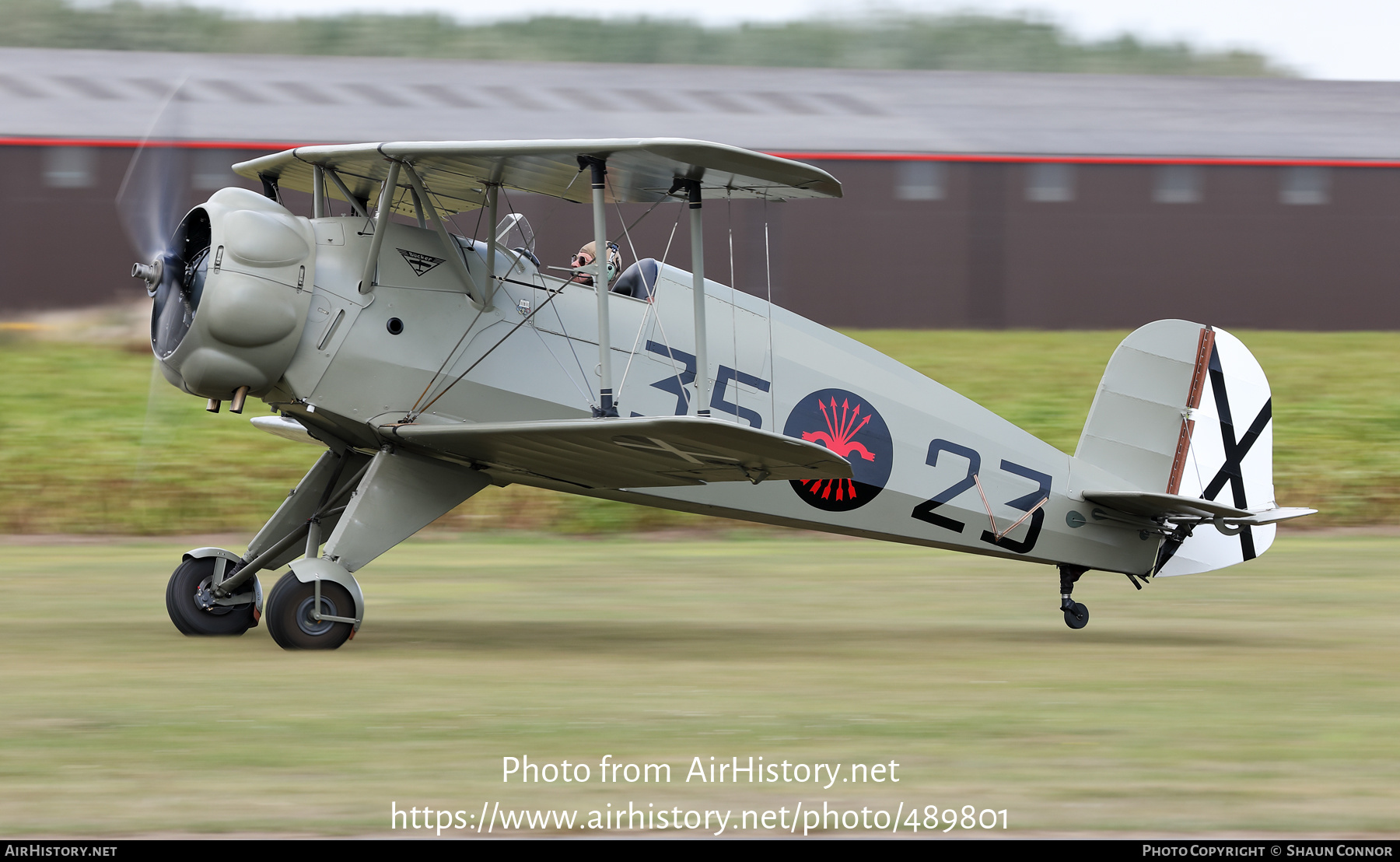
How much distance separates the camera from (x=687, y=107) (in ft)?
87.1

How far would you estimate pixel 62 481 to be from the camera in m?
17.8

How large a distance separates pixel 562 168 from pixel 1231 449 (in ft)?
16.7

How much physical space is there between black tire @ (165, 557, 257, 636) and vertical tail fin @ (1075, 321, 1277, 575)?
5.80 m

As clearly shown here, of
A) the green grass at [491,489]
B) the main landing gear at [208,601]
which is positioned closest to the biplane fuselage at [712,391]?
the main landing gear at [208,601]

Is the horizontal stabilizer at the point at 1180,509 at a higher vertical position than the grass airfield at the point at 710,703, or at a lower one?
higher

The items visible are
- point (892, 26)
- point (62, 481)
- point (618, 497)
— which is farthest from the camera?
point (892, 26)

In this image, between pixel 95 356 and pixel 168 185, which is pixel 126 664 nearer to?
pixel 168 185

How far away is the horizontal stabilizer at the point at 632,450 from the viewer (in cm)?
762

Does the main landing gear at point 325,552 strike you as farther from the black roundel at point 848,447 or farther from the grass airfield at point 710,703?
the black roundel at point 848,447

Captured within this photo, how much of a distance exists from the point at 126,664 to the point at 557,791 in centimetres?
366

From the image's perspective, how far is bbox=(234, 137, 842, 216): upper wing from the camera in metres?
7.86

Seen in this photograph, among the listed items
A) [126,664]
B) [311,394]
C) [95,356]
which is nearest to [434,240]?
[311,394]

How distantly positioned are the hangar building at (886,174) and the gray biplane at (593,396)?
13.2 m

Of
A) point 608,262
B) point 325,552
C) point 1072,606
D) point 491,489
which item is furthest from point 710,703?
point 491,489
